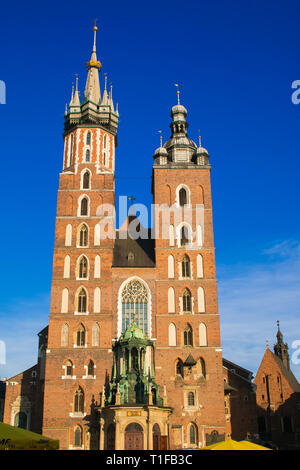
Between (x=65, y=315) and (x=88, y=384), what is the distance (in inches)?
235

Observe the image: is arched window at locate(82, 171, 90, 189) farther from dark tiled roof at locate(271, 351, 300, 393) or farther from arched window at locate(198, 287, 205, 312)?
dark tiled roof at locate(271, 351, 300, 393)

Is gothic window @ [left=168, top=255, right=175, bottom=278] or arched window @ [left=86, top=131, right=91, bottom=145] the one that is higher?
arched window @ [left=86, top=131, right=91, bottom=145]

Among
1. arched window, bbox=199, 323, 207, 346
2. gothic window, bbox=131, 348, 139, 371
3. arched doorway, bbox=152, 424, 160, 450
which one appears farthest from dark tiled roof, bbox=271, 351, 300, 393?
arched doorway, bbox=152, 424, 160, 450

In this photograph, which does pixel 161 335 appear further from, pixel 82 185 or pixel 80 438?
pixel 82 185

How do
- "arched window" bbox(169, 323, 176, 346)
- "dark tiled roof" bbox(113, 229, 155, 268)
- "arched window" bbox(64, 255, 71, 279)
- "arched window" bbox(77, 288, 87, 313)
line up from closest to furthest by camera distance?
1. "arched window" bbox(169, 323, 176, 346)
2. "arched window" bbox(77, 288, 87, 313)
3. "arched window" bbox(64, 255, 71, 279)
4. "dark tiled roof" bbox(113, 229, 155, 268)

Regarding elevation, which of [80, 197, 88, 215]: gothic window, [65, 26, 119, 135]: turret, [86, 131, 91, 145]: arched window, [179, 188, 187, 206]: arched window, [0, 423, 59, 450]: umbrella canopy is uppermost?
[65, 26, 119, 135]: turret

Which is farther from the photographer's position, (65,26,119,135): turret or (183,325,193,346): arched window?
(65,26,119,135): turret

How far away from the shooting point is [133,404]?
33562 millimetres

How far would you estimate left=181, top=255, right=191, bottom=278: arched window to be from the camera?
4166cm

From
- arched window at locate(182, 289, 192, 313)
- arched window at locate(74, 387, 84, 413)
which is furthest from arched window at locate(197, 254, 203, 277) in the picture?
arched window at locate(74, 387, 84, 413)

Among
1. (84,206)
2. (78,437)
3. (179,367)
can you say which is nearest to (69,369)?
(78,437)

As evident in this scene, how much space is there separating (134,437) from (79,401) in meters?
6.18

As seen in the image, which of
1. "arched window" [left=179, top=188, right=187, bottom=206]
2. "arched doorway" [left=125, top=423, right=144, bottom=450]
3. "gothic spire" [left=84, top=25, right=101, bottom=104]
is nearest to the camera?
"arched doorway" [left=125, top=423, right=144, bottom=450]

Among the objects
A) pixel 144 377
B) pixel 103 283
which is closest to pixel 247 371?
pixel 144 377
